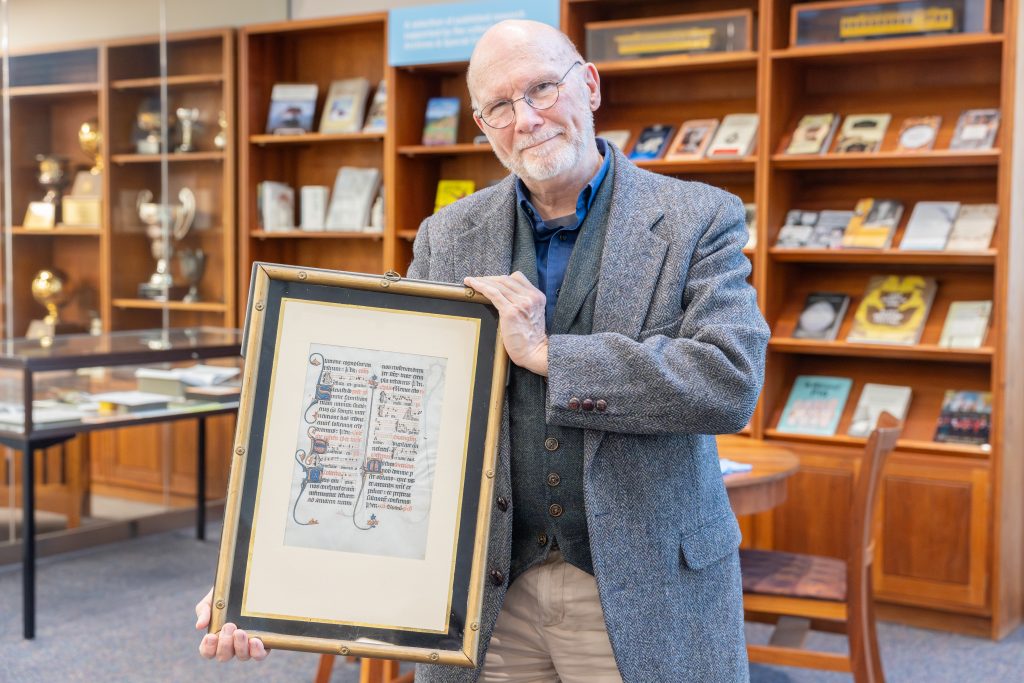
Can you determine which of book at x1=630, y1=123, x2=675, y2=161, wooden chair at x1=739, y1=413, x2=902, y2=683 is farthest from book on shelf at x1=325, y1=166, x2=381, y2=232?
wooden chair at x1=739, y1=413, x2=902, y2=683

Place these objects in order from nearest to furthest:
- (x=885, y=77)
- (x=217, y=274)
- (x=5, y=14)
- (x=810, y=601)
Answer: (x=810, y=601), (x=885, y=77), (x=5, y=14), (x=217, y=274)

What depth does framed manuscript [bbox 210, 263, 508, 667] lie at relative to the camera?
1377mm

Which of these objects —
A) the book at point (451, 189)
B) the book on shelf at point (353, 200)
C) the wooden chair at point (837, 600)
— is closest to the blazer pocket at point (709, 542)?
the wooden chair at point (837, 600)

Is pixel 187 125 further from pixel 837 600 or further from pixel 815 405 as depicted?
pixel 837 600

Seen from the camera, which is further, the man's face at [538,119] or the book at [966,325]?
the book at [966,325]

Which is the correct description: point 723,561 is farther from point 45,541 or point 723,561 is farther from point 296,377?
point 45,541

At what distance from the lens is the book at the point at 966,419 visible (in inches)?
169

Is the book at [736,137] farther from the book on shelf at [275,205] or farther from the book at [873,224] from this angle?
the book on shelf at [275,205]

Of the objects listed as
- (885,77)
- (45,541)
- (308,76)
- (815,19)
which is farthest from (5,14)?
(885,77)

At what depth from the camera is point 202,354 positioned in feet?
15.7

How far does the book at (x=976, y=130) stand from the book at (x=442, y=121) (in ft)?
7.72

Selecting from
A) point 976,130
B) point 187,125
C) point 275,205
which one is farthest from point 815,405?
point 187,125

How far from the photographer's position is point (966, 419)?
434cm

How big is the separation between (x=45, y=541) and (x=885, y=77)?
169 inches
